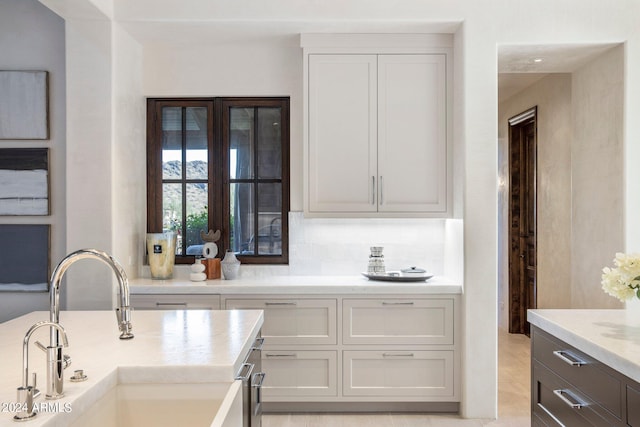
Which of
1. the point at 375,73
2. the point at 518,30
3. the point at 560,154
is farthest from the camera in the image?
the point at 560,154

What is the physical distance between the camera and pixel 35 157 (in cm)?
391

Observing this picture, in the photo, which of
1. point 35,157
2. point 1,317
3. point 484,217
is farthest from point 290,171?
point 1,317

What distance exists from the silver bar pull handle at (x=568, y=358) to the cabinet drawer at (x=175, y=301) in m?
2.20

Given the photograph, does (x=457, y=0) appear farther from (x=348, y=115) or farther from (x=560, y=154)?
(x=560, y=154)

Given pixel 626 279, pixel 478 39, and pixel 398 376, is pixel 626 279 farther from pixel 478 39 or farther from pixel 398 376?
pixel 478 39

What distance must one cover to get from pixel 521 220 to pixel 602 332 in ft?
13.7

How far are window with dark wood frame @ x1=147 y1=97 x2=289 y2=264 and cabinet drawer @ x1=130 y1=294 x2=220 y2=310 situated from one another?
0.59 metres

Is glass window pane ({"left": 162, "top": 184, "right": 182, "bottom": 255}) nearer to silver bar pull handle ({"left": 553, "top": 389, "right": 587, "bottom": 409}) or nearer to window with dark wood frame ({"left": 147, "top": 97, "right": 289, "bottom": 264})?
window with dark wood frame ({"left": 147, "top": 97, "right": 289, "bottom": 264})

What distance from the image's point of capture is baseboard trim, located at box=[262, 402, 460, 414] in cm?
372

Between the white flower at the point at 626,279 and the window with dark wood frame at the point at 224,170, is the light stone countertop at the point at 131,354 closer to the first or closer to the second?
the white flower at the point at 626,279

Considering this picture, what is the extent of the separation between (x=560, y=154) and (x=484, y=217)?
1877 millimetres

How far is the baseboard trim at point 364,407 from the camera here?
372 cm

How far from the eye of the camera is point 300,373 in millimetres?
3684

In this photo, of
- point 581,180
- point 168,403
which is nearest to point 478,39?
point 581,180
